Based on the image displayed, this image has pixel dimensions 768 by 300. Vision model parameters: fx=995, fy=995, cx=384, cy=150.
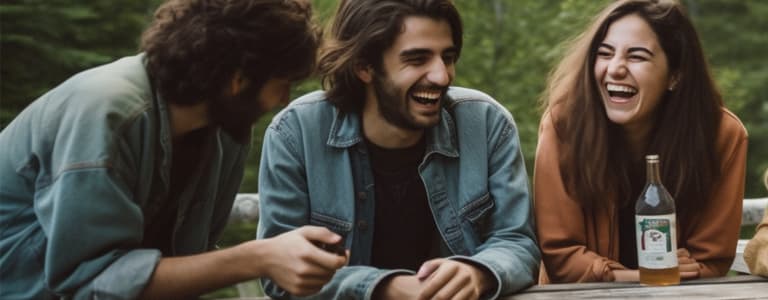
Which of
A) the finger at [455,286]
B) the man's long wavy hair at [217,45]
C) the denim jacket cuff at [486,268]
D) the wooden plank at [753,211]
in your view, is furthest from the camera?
the wooden plank at [753,211]

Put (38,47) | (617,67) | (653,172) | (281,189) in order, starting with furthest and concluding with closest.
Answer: (38,47) < (617,67) < (281,189) < (653,172)

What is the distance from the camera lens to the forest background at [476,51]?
704 centimetres

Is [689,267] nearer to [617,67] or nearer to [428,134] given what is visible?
[617,67]

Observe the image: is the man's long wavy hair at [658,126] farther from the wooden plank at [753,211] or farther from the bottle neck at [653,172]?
the wooden plank at [753,211]

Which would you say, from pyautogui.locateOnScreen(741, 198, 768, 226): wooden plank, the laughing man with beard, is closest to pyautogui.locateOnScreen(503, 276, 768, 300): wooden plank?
the laughing man with beard

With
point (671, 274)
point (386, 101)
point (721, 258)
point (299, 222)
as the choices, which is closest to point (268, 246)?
point (299, 222)

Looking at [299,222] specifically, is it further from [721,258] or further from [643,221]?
[721,258]

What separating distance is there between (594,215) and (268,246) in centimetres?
131

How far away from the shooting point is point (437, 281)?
2.57 metres

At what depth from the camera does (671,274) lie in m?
2.79

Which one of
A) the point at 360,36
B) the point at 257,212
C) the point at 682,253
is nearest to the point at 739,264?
the point at 682,253

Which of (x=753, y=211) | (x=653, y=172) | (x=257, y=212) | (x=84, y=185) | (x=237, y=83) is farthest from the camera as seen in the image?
(x=753, y=211)

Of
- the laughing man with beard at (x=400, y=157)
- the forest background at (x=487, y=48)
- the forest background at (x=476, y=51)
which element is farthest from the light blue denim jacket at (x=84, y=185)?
the forest background at (x=476, y=51)

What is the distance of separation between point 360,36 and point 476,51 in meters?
5.89
